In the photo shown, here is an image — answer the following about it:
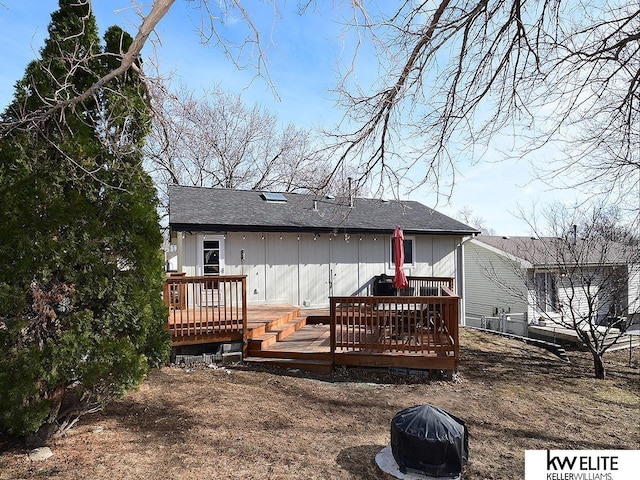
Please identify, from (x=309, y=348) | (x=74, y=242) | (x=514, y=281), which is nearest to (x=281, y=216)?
(x=309, y=348)

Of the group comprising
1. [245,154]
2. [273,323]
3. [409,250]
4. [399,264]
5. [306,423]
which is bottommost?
[306,423]

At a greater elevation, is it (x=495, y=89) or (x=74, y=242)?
(x=495, y=89)

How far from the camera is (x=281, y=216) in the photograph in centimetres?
1112

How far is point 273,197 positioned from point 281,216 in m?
1.56

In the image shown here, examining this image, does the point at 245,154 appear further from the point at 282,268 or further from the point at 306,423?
the point at 306,423

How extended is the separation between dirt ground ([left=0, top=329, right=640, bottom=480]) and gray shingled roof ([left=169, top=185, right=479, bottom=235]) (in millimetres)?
3992

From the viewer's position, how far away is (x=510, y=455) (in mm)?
4141

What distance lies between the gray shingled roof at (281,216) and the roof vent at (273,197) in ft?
0.47

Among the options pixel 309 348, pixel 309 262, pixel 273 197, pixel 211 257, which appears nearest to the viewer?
pixel 309 348

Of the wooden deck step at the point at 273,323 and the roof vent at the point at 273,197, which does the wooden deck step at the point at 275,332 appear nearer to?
the wooden deck step at the point at 273,323

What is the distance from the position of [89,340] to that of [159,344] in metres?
0.76

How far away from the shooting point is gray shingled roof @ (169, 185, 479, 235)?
9711mm

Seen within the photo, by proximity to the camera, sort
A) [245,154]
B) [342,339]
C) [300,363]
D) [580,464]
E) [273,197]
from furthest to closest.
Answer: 1. [245,154]
2. [273,197]
3. [342,339]
4. [300,363]
5. [580,464]

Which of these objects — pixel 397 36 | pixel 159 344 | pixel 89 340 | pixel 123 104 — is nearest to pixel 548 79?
pixel 397 36
